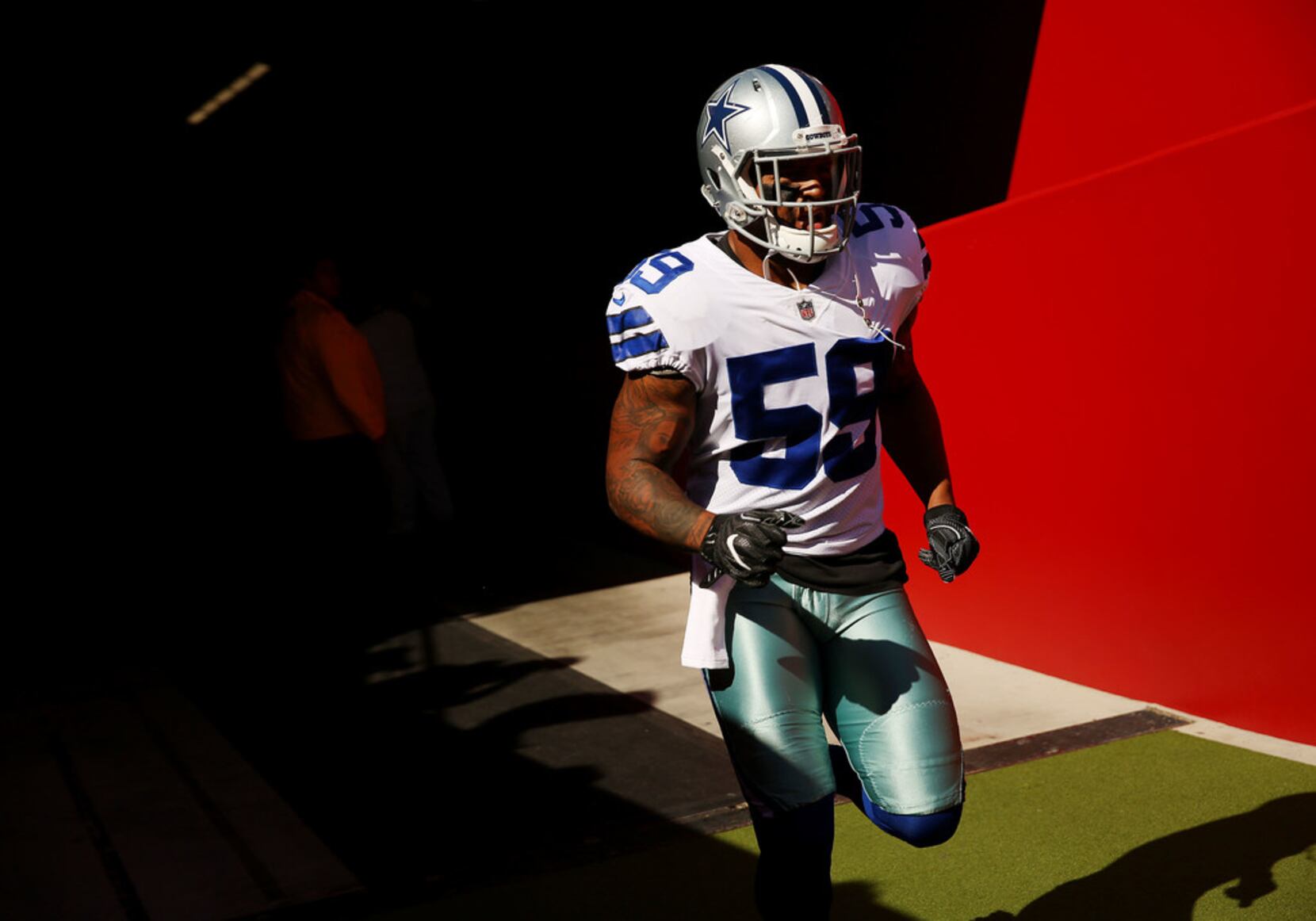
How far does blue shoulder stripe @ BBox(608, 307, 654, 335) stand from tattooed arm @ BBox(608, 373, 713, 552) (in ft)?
0.33

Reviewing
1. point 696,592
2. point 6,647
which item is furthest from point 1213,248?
point 6,647

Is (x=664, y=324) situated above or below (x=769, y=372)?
above

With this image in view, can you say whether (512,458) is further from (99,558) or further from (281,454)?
(99,558)

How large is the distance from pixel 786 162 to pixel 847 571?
0.83 meters

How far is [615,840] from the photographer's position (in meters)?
4.15

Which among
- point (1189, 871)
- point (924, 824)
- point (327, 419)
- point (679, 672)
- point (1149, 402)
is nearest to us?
point (924, 824)

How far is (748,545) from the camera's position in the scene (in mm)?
2379

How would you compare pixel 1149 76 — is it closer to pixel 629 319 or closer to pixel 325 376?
pixel 629 319

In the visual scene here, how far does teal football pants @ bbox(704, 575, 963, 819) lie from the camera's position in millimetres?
2625

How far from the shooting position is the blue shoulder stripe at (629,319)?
8.69ft

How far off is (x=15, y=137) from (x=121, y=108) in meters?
1.06

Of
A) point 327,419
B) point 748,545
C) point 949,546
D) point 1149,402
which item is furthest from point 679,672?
point 748,545

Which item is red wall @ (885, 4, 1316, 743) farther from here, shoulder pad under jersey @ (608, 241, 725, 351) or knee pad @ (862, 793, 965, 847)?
shoulder pad under jersey @ (608, 241, 725, 351)

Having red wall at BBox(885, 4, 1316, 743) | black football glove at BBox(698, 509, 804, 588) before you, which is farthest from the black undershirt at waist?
red wall at BBox(885, 4, 1316, 743)
